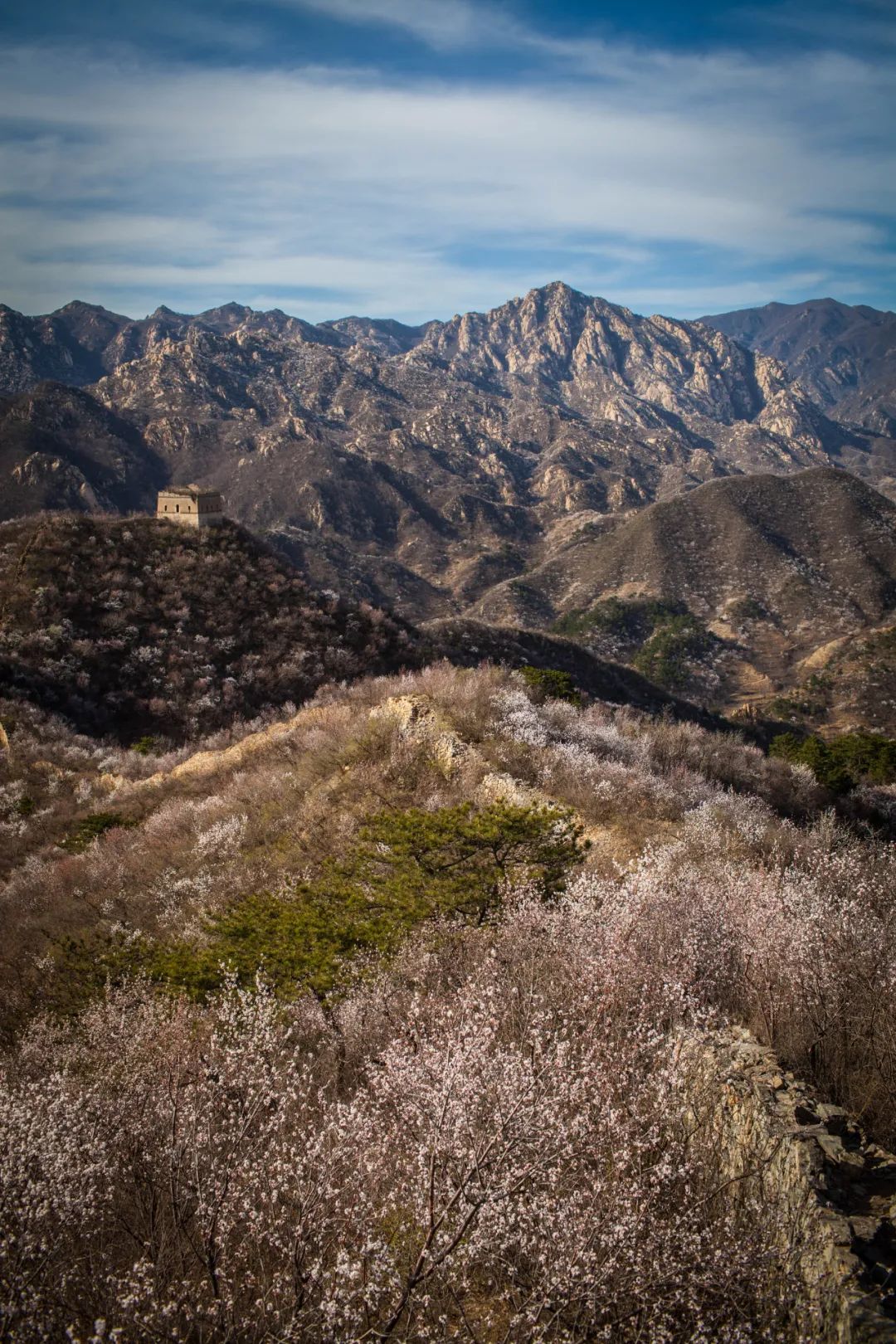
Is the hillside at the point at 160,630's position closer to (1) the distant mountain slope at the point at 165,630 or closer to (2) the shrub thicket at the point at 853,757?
(1) the distant mountain slope at the point at 165,630

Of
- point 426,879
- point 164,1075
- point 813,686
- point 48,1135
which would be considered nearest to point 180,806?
point 426,879

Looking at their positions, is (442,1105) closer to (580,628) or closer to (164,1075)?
(164,1075)

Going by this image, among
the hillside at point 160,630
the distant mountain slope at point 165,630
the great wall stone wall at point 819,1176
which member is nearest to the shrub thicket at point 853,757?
the distant mountain slope at point 165,630

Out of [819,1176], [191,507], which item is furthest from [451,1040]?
[191,507]

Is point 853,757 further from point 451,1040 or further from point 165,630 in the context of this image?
point 451,1040

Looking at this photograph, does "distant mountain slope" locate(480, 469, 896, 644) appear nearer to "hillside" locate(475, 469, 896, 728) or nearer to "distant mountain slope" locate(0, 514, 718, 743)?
"hillside" locate(475, 469, 896, 728)

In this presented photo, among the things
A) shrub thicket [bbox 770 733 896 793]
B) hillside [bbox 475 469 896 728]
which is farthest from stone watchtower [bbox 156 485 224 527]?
hillside [bbox 475 469 896 728]
